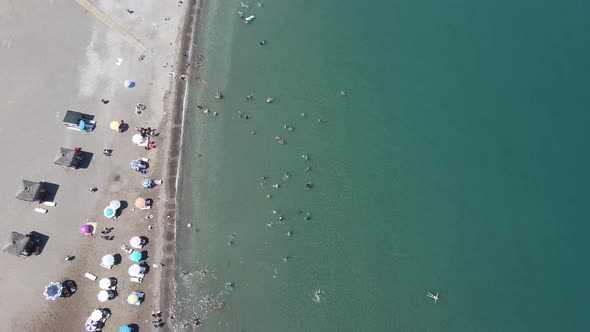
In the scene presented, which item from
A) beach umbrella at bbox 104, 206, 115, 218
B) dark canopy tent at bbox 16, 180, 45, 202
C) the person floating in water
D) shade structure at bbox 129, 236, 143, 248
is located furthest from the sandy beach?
the person floating in water

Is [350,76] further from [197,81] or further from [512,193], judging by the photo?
[512,193]

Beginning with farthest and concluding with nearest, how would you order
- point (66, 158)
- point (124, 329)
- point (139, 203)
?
point (66, 158), point (139, 203), point (124, 329)

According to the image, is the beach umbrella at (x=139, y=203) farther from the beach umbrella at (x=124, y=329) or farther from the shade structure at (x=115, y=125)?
the beach umbrella at (x=124, y=329)

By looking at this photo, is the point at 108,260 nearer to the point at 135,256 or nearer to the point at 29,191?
the point at 135,256

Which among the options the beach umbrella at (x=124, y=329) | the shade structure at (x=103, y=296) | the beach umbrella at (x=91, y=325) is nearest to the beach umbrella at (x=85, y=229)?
the shade structure at (x=103, y=296)

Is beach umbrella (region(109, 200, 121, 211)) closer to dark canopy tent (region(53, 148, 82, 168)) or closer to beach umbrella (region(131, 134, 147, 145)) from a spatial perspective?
dark canopy tent (region(53, 148, 82, 168))

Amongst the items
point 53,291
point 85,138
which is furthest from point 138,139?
point 53,291

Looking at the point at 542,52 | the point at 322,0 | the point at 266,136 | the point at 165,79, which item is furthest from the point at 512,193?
the point at 165,79
